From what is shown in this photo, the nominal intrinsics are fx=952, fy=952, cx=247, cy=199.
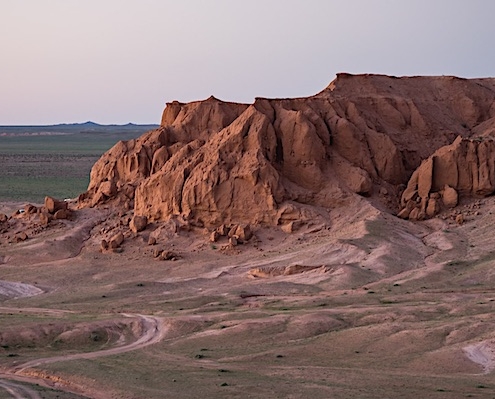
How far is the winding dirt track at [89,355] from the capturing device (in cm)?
2338

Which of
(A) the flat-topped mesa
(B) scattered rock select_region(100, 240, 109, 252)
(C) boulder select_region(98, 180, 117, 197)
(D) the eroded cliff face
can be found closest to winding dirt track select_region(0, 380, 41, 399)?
(B) scattered rock select_region(100, 240, 109, 252)

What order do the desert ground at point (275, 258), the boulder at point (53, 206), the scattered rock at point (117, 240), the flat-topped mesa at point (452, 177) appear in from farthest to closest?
the boulder at point (53, 206), the flat-topped mesa at point (452, 177), the scattered rock at point (117, 240), the desert ground at point (275, 258)

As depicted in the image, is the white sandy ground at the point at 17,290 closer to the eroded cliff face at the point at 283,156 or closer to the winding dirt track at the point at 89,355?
the winding dirt track at the point at 89,355

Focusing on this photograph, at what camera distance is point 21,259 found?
159ft

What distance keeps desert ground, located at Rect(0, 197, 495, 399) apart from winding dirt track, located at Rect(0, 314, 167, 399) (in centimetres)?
8

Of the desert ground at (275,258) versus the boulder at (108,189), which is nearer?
the desert ground at (275,258)

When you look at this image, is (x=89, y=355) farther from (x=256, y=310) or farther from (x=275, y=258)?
(x=275, y=258)

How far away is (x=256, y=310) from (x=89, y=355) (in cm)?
738

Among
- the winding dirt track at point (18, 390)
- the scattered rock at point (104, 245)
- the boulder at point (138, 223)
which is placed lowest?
the winding dirt track at point (18, 390)

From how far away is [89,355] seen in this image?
29.2 meters

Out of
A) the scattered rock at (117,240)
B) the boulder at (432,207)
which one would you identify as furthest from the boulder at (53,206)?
the boulder at (432,207)

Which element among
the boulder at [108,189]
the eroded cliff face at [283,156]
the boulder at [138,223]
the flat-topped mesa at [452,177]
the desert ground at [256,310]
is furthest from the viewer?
the boulder at [108,189]

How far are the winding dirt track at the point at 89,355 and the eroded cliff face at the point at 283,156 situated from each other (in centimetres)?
1416

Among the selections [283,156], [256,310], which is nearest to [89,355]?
[256,310]
